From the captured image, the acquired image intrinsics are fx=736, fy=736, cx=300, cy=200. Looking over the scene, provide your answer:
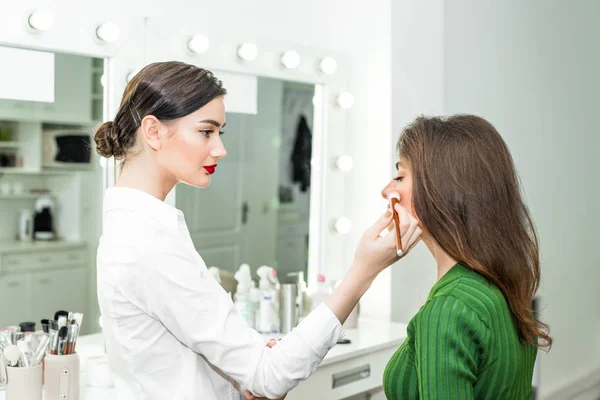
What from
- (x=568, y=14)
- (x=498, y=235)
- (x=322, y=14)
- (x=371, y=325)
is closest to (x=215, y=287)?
(x=498, y=235)

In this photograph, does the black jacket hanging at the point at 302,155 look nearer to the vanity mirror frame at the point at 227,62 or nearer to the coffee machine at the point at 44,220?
the vanity mirror frame at the point at 227,62

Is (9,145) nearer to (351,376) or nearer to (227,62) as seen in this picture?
(227,62)

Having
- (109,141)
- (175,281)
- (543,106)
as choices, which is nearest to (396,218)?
(175,281)

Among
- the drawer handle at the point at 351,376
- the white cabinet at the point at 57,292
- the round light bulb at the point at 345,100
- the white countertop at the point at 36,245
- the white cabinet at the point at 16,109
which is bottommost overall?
the drawer handle at the point at 351,376

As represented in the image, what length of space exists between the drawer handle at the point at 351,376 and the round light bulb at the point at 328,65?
955 millimetres

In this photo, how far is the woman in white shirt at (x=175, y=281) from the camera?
1135 millimetres

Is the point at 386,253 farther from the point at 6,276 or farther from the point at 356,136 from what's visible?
the point at 356,136

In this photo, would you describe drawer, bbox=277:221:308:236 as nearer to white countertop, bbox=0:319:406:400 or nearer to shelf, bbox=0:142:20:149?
white countertop, bbox=0:319:406:400

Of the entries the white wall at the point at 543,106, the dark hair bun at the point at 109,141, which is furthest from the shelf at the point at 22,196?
the white wall at the point at 543,106

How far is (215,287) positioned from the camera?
1177 millimetres

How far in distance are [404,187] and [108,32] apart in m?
0.91

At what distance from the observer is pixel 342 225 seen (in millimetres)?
2482

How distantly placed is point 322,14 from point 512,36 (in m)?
0.94

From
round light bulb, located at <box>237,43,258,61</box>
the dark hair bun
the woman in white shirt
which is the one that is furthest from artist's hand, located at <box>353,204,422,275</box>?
round light bulb, located at <box>237,43,258,61</box>
